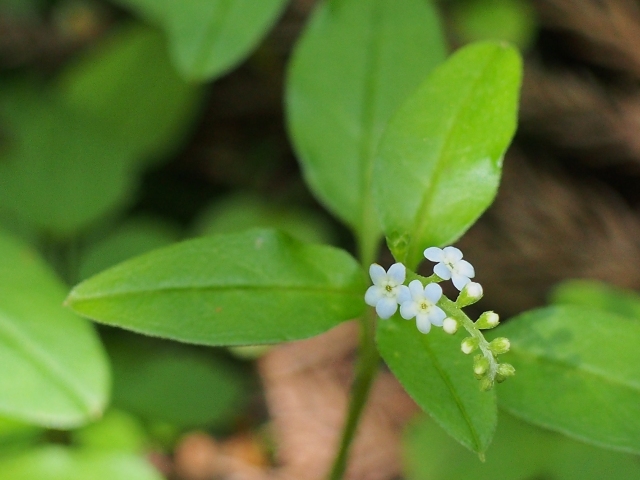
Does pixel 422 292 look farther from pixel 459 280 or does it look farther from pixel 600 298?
pixel 600 298

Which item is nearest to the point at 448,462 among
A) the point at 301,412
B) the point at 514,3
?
the point at 301,412

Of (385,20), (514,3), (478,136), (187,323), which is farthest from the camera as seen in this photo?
(514,3)

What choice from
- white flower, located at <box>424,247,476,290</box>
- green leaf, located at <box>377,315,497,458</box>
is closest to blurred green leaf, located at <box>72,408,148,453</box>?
green leaf, located at <box>377,315,497,458</box>

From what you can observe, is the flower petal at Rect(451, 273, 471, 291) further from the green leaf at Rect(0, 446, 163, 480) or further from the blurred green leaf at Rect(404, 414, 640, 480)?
the green leaf at Rect(0, 446, 163, 480)

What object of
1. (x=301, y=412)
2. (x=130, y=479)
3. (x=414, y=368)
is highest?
(x=414, y=368)

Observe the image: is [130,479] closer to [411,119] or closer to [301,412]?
[301,412]

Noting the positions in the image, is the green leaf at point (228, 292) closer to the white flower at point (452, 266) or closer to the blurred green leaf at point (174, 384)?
the white flower at point (452, 266)
